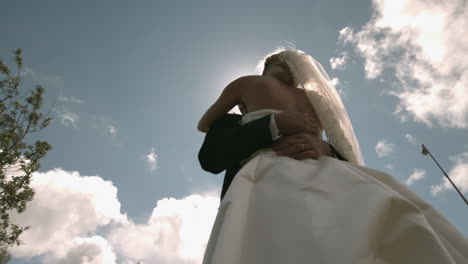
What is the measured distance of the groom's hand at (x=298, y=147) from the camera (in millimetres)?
1392

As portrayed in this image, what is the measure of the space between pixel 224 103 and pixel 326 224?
148 centimetres

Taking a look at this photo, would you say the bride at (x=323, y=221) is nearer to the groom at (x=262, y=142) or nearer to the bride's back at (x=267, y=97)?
the groom at (x=262, y=142)

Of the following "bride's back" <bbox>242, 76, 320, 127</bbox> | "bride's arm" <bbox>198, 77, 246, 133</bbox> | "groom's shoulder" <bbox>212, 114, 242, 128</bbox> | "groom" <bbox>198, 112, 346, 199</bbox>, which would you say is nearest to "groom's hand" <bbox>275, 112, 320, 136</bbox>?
"groom" <bbox>198, 112, 346, 199</bbox>

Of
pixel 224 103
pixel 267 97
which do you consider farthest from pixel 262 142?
pixel 224 103

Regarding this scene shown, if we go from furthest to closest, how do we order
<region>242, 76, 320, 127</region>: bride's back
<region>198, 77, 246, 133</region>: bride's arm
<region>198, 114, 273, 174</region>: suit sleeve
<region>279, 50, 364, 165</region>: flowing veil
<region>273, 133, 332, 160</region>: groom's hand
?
<region>198, 77, 246, 133</region>: bride's arm
<region>242, 76, 320, 127</region>: bride's back
<region>279, 50, 364, 165</region>: flowing veil
<region>198, 114, 273, 174</region>: suit sleeve
<region>273, 133, 332, 160</region>: groom's hand

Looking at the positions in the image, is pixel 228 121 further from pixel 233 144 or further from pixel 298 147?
pixel 298 147

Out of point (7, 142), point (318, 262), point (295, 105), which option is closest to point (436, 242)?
point (318, 262)

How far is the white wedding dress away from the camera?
73 cm

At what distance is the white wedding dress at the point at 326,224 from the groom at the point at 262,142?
1.04 feet

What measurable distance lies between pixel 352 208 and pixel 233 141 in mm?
838

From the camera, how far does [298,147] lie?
1.40 metres

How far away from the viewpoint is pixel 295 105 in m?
2.17

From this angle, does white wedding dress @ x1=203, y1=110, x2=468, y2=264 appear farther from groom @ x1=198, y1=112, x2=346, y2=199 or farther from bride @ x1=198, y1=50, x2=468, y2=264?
groom @ x1=198, y1=112, x2=346, y2=199

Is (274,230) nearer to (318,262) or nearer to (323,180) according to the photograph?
(318,262)
